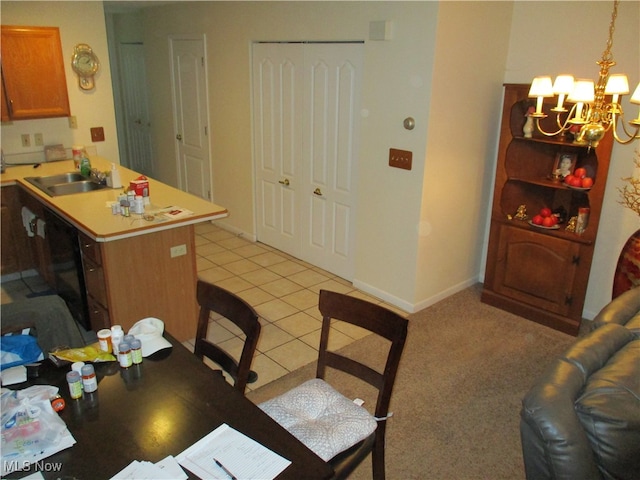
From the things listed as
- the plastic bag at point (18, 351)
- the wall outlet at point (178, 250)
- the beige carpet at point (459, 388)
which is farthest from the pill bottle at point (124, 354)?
the wall outlet at point (178, 250)

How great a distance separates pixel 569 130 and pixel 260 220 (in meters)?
3.00

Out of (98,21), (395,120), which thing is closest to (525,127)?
(395,120)

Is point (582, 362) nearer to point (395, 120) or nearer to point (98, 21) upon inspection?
point (395, 120)

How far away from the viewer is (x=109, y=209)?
3297 mm

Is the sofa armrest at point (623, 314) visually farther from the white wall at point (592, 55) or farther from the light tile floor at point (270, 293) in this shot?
the light tile floor at point (270, 293)

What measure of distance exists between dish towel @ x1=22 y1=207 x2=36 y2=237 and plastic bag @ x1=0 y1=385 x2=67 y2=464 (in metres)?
2.63

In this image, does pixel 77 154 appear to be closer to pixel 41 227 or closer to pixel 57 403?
pixel 41 227

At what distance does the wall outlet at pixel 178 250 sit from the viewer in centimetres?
321

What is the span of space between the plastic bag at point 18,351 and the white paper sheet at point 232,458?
81cm

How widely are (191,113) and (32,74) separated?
1.79 m

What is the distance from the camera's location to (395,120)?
3648 millimetres

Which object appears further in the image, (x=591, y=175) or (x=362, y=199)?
(x=362, y=199)

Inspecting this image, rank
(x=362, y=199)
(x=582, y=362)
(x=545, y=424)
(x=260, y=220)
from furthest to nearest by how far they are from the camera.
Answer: (x=260, y=220)
(x=362, y=199)
(x=582, y=362)
(x=545, y=424)

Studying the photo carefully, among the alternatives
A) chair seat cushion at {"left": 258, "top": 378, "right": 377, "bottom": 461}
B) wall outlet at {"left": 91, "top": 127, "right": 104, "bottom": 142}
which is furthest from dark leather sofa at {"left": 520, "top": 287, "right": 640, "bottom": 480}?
wall outlet at {"left": 91, "top": 127, "right": 104, "bottom": 142}
